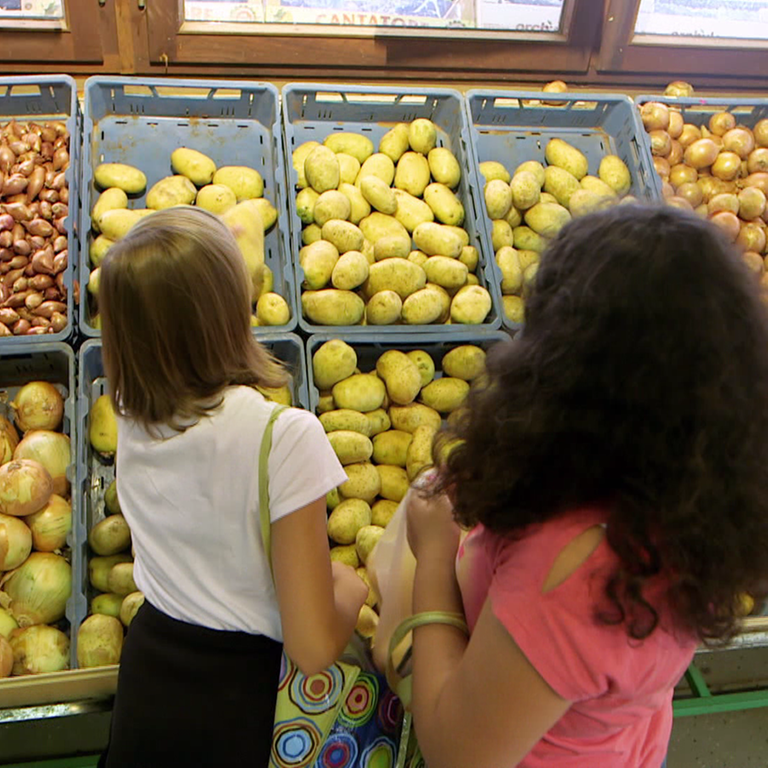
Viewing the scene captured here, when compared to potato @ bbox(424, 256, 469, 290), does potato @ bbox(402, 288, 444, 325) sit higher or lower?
lower

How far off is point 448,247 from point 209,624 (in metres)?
1.35

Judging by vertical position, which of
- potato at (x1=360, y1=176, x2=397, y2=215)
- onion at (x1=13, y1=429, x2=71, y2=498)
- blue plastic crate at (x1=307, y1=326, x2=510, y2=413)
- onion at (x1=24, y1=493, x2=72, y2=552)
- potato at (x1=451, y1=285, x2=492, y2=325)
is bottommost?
onion at (x1=24, y1=493, x2=72, y2=552)

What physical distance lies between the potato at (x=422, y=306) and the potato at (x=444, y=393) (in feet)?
0.59

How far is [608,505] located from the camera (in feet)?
2.36

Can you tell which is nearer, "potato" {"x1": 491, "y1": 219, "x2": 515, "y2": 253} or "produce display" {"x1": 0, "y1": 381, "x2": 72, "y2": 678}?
"produce display" {"x1": 0, "y1": 381, "x2": 72, "y2": 678}

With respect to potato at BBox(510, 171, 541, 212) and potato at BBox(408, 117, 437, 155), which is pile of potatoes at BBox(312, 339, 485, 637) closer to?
potato at BBox(510, 171, 541, 212)

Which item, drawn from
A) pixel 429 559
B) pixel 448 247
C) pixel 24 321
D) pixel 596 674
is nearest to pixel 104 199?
pixel 24 321

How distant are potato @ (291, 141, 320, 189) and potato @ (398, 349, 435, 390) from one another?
659 mm

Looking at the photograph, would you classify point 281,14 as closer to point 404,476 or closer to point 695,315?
point 404,476

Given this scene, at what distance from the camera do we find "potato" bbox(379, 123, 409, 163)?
2.32m

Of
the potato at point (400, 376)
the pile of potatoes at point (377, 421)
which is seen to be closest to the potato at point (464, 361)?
the pile of potatoes at point (377, 421)

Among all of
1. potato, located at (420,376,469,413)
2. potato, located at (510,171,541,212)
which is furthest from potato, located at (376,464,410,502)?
potato, located at (510,171,541,212)

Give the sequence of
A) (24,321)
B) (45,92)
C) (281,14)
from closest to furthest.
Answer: (24,321) < (45,92) < (281,14)

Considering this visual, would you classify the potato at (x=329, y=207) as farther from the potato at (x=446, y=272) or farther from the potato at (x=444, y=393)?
the potato at (x=444, y=393)
